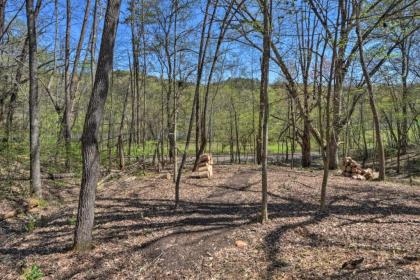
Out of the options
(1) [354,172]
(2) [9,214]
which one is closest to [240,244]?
(2) [9,214]

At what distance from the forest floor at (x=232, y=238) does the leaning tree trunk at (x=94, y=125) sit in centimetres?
38

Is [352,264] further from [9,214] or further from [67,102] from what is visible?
[67,102]

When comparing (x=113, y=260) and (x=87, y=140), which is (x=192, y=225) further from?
(x=87, y=140)

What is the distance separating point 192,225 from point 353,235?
2.15 metres

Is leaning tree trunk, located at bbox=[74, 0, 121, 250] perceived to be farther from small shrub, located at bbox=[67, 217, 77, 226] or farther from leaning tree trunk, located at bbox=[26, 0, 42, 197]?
leaning tree trunk, located at bbox=[26, 0, 42, 197]

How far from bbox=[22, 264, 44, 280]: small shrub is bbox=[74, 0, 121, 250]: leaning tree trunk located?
0.59 meters

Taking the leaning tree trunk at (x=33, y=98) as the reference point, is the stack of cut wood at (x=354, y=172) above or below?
below

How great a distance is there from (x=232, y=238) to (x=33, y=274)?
2.29 metres

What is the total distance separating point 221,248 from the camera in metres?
4.08

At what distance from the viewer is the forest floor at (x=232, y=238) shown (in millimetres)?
3578

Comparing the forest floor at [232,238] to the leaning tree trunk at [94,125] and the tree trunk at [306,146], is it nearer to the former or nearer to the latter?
the leaning tree trunk at [94,125]

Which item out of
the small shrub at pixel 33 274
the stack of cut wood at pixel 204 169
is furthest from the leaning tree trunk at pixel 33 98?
the small shrub at pixel 33 274

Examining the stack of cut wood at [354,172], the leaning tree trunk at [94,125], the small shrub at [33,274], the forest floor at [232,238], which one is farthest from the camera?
the stack of cut wood at [354,172]

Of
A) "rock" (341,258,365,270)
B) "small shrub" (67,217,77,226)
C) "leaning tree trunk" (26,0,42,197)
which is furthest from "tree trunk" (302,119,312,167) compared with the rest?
"rock" (341,258,365,270)
